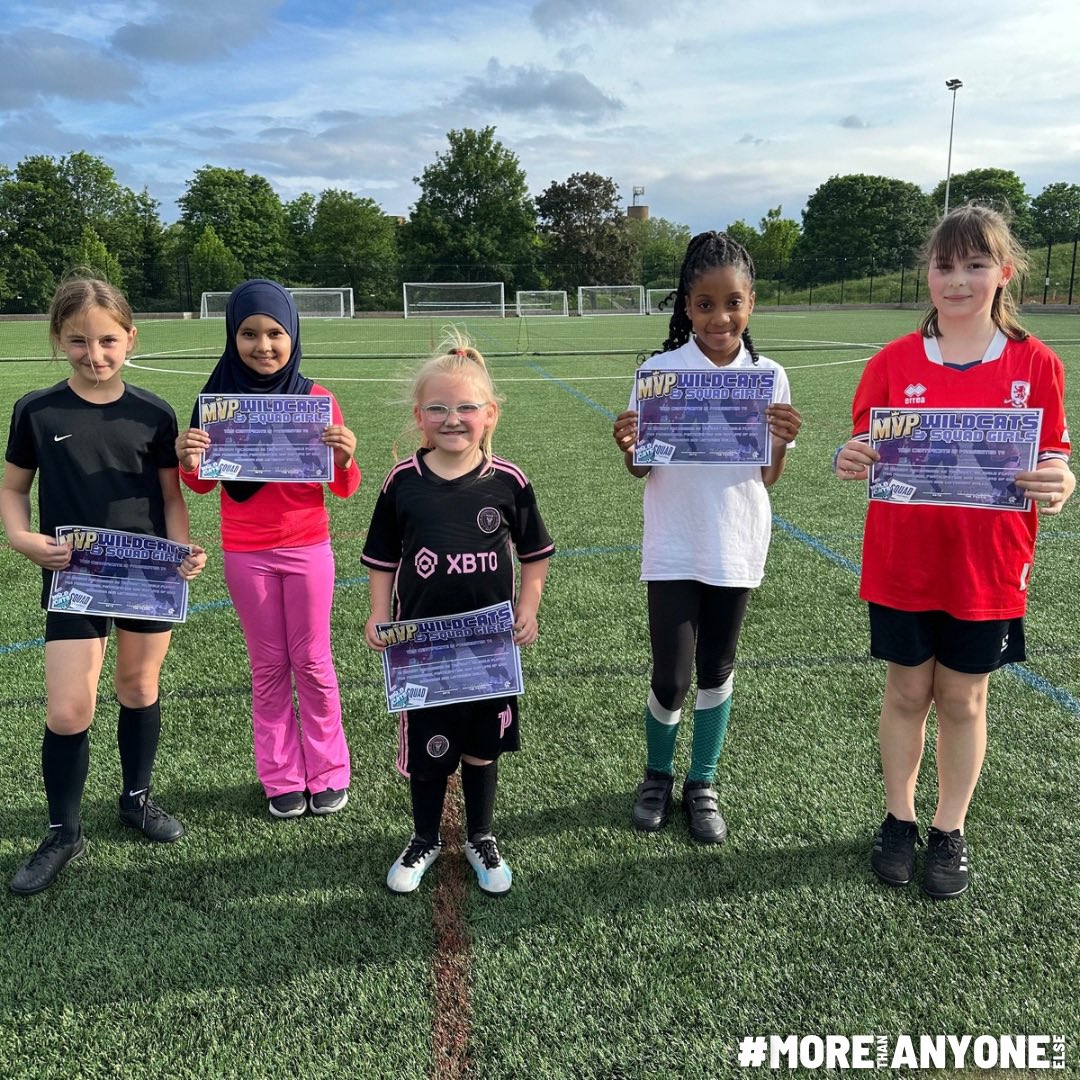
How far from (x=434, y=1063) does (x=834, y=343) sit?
2387 cm

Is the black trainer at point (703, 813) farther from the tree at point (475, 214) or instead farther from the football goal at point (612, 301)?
the tree at point (475, 214)

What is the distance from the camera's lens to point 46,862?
2705 mm

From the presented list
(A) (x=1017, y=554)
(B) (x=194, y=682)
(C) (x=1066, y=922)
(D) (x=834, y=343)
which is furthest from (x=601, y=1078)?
(D) (x=834, y=343)

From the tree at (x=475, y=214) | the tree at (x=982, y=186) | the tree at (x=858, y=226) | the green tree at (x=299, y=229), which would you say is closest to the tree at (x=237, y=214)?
the green tree at (x=299, y=229)

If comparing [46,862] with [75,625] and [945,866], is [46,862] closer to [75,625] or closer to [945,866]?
[75,625]

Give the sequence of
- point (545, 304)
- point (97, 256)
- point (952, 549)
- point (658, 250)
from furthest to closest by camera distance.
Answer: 1. point (658, 250)
2. point (97, 256)
3. point (545, 304)
4. point (952, 549)

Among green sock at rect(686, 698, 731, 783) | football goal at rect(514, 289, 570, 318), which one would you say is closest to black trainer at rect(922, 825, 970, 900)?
green sock at rect(686, 698, 731, 783)

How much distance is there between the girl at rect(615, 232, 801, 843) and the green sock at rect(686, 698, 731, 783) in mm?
12

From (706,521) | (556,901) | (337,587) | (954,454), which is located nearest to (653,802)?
(556,901)

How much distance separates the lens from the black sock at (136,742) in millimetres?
2926

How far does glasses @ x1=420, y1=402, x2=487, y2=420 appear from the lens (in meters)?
2.46

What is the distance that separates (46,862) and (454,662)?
1528 mm

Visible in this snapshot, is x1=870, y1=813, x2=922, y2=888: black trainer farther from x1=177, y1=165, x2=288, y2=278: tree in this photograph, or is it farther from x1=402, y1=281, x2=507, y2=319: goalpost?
x1=177, y1=165, x2=288, y2=278: tree

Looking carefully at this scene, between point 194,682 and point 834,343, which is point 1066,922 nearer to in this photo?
point 194,682
